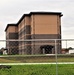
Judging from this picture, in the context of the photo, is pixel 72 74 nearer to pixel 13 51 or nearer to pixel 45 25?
pixel 13 51

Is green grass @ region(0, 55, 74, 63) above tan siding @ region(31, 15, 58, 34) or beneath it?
beneath

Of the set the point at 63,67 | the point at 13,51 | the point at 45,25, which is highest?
the point at 45,25

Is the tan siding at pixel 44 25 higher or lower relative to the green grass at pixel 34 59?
higher

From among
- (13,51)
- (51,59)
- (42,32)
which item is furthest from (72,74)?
(42,32)

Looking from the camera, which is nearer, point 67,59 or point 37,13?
point 67,59

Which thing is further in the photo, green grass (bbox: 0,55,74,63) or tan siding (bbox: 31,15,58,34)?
tan siding (bbox: 31,15,58,34)

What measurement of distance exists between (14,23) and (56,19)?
38757 mm

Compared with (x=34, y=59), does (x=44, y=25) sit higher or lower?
higher

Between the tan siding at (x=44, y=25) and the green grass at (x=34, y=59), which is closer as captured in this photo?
the green grass at (x=34, y=59)

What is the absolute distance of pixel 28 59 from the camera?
14.2 metres

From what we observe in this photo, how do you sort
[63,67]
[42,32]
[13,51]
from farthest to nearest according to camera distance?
[42,32], [63,67], [13,51]

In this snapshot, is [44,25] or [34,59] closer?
[34,59]

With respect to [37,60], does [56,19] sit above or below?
above

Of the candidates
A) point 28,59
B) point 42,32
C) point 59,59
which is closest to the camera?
point 28,59
